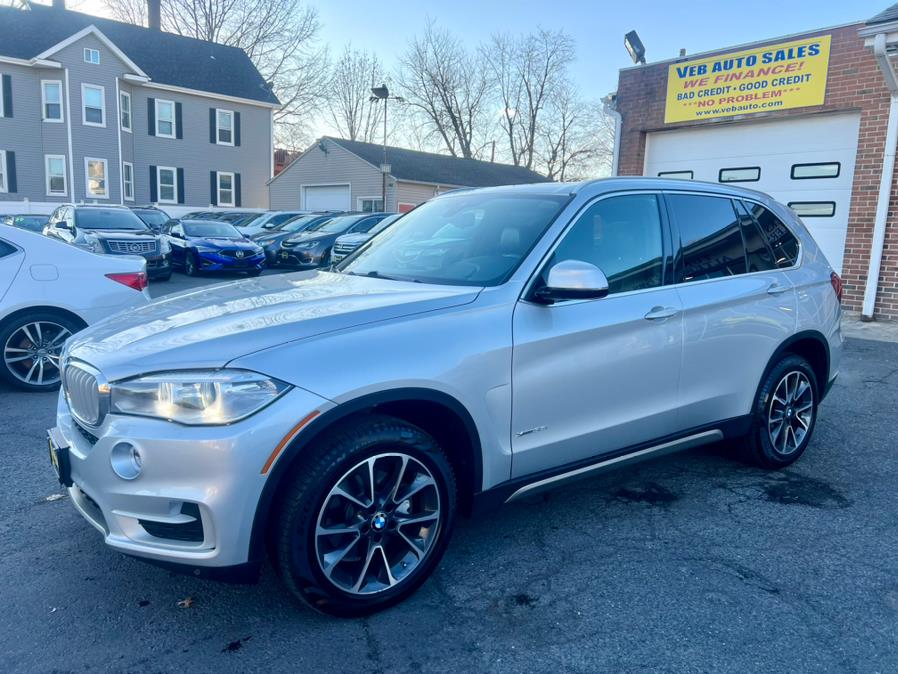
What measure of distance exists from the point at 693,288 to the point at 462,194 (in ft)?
4.70

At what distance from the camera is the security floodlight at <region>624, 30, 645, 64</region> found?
13.2 metres

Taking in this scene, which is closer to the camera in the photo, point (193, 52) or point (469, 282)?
point (469, 282)

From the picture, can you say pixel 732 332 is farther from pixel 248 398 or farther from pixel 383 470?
pixel 248 398

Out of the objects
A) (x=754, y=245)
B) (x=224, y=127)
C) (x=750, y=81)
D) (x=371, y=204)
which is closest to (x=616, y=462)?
(x=754, y=245)

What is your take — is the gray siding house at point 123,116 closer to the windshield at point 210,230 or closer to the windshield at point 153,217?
the windshield at point 153,217

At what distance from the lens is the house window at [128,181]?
30.0 metres

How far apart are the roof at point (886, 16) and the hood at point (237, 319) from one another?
355 inches

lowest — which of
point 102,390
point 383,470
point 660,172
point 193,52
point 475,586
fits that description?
point 475,586

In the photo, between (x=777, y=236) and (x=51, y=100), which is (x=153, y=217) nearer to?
(x=51, y=100)

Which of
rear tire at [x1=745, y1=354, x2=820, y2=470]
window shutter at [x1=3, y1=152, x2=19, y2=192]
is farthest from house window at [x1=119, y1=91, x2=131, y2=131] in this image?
rear tire at [x1=745, y1=354, x2=820, y2=470]

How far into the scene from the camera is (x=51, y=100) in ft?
93.2

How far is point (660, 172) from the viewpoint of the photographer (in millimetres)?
12969

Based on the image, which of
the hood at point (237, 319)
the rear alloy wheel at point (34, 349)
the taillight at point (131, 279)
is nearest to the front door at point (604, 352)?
the hood at point (237, 319)

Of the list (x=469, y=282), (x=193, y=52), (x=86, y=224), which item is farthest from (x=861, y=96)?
(x=193, y=52)
